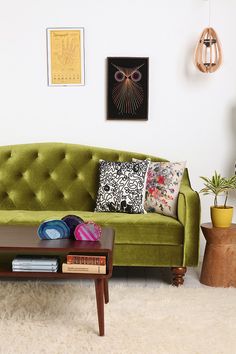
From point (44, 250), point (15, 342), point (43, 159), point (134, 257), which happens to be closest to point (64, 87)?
point (43, 159)

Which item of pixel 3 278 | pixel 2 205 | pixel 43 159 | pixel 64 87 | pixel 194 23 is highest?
pixel 194 23

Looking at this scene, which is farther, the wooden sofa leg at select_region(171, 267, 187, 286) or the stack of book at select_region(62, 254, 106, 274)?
the wooden sofa leg at select_region(171, 267, 187, 286)

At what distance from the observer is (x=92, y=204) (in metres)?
4.09

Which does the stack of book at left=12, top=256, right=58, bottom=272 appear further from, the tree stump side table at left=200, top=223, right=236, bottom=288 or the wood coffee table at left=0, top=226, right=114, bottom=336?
the tree stump side table at left=200, top=223, right=236, bottom=288

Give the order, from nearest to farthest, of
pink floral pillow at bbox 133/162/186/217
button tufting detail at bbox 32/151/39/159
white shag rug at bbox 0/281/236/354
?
white shag rug at bbox 0/281/236/354
pink floral pillow at bbox 133/162/186/217
button tufting detail at bbox 32/151/39/159

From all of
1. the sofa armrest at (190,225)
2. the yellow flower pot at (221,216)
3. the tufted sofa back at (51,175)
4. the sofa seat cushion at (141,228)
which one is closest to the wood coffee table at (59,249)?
the sofa seat cushion at (141,228)

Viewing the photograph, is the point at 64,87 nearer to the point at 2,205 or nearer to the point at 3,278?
the point at 2,205

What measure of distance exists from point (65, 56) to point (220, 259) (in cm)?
202

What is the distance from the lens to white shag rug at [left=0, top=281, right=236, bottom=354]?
246cm

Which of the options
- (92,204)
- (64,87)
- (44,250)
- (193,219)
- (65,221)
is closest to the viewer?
(44,250)

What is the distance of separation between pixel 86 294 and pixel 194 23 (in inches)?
92.3

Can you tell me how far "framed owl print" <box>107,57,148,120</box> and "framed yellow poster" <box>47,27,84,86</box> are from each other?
25 centimetres

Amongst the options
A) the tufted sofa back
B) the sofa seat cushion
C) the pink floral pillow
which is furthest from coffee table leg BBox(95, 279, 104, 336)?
the tufted sofa back

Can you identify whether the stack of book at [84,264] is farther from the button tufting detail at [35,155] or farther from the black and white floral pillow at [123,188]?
the button tufting detail at [35,155]
